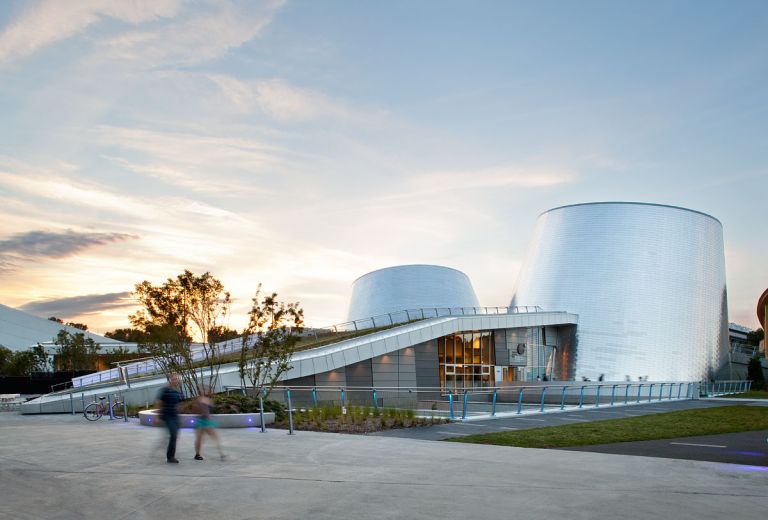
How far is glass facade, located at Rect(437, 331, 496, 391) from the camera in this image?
38.0m

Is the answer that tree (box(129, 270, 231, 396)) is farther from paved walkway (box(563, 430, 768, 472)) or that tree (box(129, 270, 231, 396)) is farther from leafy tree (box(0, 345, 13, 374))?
leafy tree (box(0, 345, 13, 374))

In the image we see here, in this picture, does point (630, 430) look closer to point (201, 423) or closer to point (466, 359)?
point (201, 423)

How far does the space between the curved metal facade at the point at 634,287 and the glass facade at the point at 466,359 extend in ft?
33.3

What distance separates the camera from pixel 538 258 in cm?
5316

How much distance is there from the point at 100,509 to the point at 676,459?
9.09m

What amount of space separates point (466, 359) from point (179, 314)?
72.3 ft

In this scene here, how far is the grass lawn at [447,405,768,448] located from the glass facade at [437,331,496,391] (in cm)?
1616

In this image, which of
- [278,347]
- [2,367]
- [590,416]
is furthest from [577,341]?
[2,367]

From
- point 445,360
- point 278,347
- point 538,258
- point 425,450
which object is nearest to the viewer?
point 425,450

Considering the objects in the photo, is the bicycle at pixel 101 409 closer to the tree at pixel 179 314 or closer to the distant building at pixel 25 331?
the tree at pixel 179 314

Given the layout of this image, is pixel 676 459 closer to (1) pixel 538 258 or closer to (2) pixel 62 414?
(2) pixel 62 414

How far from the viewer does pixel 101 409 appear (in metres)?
21.4

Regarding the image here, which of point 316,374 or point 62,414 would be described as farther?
point 316,374

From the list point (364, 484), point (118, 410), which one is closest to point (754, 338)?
point (118, 410)
